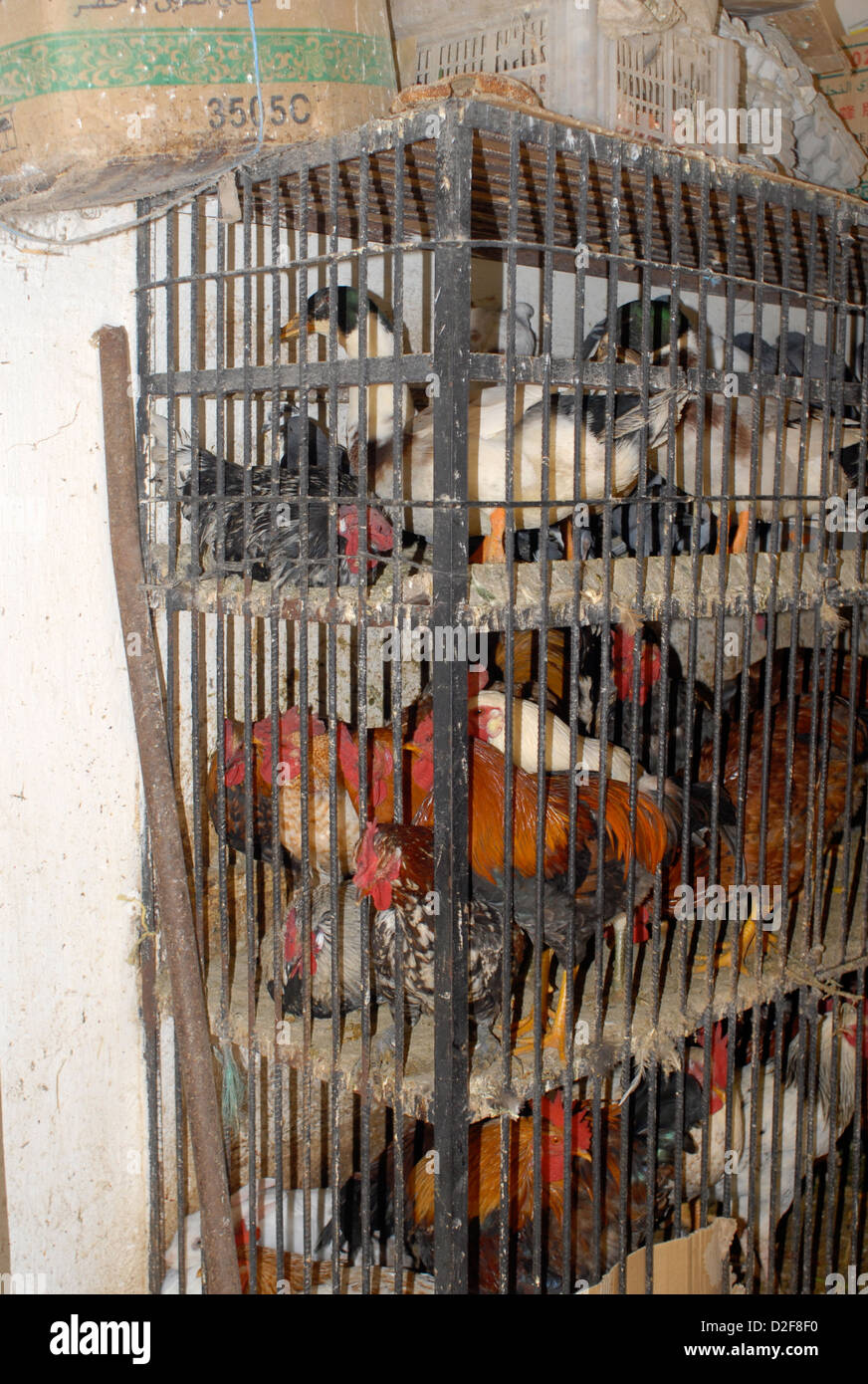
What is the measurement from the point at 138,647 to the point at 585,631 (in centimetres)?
113

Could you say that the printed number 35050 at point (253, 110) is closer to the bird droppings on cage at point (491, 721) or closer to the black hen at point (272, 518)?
the bird droppings on cage at point (491, 721)

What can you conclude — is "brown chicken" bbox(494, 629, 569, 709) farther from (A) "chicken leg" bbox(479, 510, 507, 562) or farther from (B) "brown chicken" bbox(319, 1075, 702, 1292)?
(B) "brown chicken" bbox(319, 1075, 702, 1292)

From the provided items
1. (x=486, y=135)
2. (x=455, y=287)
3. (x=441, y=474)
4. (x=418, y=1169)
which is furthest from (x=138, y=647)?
(x=418, y=1169)

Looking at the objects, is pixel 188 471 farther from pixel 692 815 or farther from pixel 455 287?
pixel 692 815

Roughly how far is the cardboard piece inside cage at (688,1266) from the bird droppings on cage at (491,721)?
0.04m

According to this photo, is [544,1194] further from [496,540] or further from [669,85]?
[669,85]

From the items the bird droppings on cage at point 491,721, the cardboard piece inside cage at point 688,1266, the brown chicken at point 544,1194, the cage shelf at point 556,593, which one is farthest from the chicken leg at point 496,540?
the cardboard piece inside cage at point 688,1266

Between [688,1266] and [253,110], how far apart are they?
2183 mm

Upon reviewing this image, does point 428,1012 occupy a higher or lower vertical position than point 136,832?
lower

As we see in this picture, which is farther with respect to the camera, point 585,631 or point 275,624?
point 585,631

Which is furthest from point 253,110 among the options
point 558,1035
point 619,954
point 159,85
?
point 619,954

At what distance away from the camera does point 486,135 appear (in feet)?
5.37

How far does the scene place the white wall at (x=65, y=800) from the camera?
1.98 m

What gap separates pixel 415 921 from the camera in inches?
70.8
